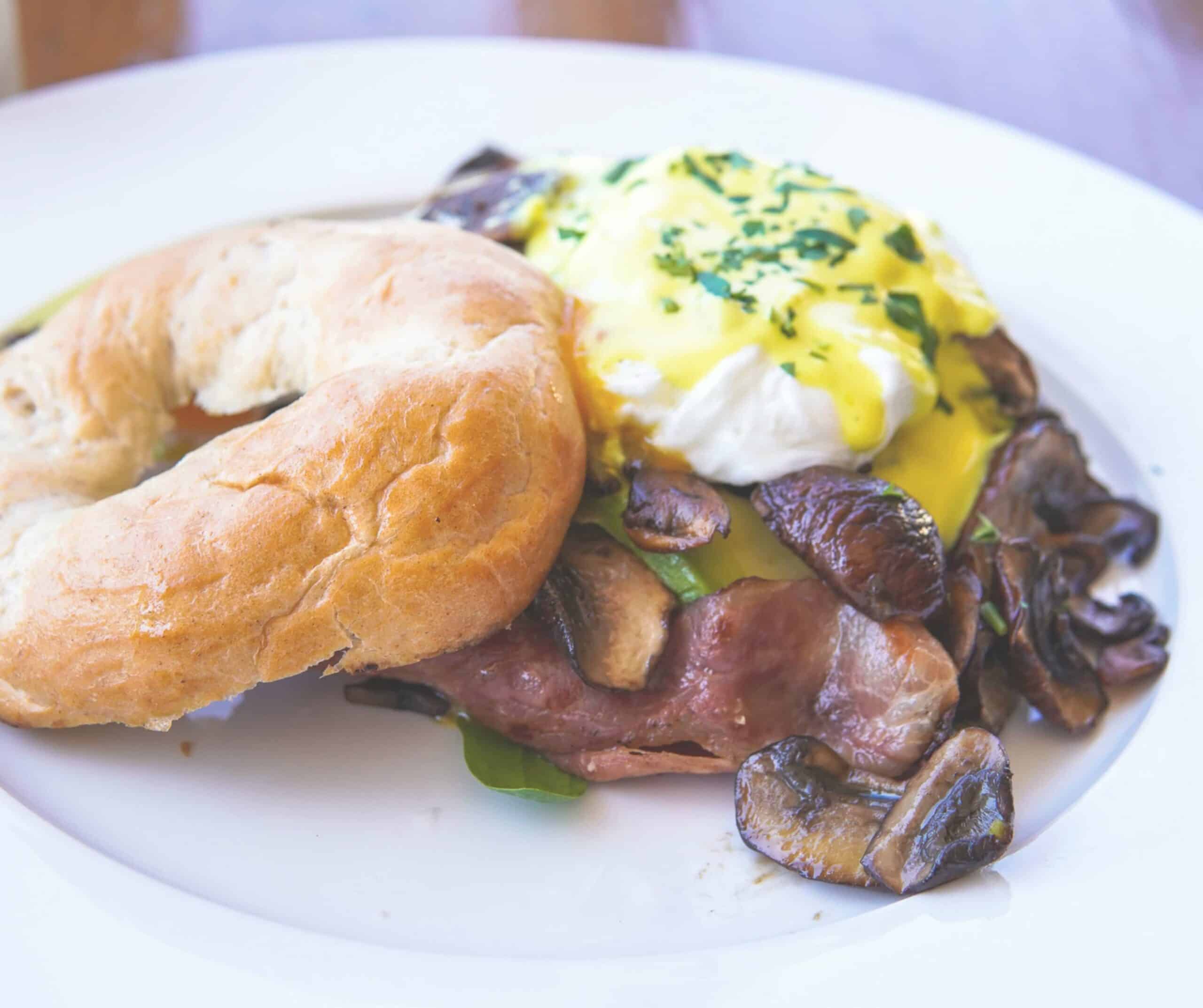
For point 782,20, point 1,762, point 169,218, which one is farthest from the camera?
point 782,20

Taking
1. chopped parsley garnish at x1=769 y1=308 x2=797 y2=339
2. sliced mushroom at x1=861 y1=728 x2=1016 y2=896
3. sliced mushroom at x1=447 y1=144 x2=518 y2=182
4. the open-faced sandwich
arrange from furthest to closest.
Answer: sliced mushroom at x1=447 y1=144 x2=518 y2=182
chopped parsley garnish at x1=769 y1=308 x2=797 y2=339
the open-faced sandwich
sliced mushroom at x1=861 y1=728 x2=1016 y2=896

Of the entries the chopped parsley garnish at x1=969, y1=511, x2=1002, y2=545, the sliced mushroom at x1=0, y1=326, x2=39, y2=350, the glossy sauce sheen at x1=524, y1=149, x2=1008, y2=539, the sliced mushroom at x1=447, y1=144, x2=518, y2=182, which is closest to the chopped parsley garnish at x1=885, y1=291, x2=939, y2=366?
the glossy sauce sheen at x1=524, y1=149, x2=1008, y2=539

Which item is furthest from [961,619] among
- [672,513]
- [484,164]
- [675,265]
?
Answer: [484,164]

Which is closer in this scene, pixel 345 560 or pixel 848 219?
pixel 345 560

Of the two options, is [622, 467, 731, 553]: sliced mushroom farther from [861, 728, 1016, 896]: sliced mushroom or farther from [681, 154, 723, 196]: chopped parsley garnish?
[681, 154, 723, 196]: chopped parsley garnish

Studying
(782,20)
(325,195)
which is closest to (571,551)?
(325,195)

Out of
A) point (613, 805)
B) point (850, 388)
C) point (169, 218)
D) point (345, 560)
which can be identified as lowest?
point (613, 805)

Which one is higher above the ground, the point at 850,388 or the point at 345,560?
the point at 850,388

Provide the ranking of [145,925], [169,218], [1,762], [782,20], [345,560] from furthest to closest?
[782,20] < [169,218] < [1,762] < [345,560] < [145,925]

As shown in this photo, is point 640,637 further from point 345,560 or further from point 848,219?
point 848,219
